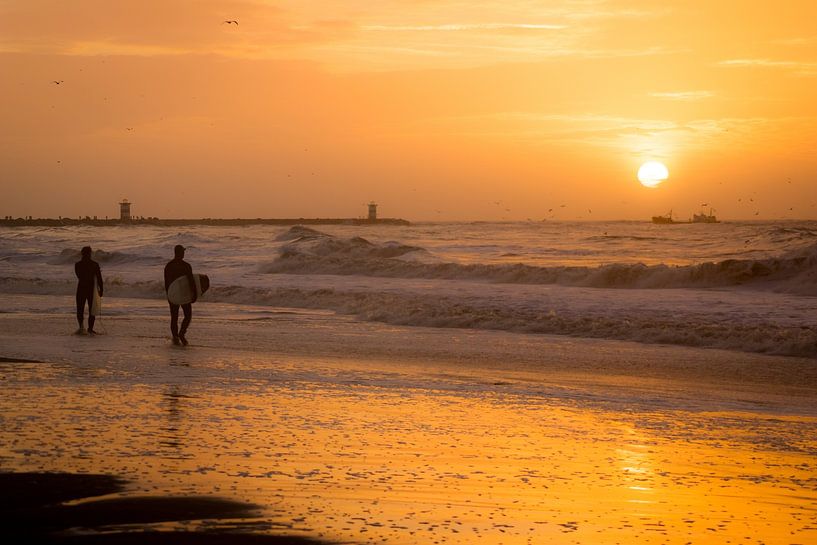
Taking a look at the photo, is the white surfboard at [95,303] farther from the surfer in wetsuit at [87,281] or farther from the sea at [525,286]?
the sea at [525,286]

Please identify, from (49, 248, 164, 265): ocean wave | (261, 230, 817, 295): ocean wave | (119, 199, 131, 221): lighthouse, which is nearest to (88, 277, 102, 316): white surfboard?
(261, 230, 817, 295): ocean wave

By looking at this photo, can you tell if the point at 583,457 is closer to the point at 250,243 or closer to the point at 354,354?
the point at 354,354

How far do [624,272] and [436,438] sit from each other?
2991 cm

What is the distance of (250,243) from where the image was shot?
72.9 metres

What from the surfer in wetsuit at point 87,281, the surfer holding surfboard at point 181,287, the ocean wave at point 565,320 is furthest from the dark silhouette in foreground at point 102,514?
the ocean wave at point 565,320

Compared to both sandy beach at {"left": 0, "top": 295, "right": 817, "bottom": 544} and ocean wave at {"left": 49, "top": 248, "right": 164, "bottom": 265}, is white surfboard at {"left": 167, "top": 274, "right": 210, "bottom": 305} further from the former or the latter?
ocean wave at {"left": 49, "top": 248, "right": 164, "bottom": 265}

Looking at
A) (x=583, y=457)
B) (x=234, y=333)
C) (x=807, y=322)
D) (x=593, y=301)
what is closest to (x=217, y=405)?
(x=583, y=457)

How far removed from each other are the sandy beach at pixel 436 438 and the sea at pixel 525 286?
4.49 metres

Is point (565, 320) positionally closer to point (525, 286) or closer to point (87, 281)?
point (87, 281)

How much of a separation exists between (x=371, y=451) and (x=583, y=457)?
5.91 feet

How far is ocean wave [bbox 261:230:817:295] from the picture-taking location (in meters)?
35.8

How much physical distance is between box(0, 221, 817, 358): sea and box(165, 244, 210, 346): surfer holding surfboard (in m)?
3.88

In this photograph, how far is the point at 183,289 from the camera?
60.6 ft

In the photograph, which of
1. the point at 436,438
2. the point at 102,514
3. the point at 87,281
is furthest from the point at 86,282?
the point at 102,514
